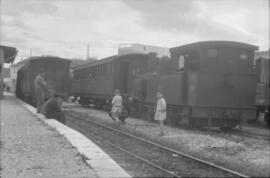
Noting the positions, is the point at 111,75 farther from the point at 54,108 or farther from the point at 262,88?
the point at 54,108

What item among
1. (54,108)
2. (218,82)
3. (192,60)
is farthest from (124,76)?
(54,108)

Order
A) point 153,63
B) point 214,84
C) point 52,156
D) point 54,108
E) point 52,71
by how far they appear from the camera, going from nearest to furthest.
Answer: point 52,156 → point 54,108 → point 214,84 → point 153,63 → point 52,71

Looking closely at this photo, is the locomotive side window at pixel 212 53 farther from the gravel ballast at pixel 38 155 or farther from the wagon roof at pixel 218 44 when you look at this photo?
the gravel ballast at pixel 38 155

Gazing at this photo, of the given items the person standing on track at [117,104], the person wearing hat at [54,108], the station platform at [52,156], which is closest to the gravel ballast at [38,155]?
the station platform at [52,156]

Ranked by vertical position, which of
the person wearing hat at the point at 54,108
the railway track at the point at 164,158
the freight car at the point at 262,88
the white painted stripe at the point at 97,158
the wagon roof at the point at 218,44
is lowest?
the railway track at the point at 164,158

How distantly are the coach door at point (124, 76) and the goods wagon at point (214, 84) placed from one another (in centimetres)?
729

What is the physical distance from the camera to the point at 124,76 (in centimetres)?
2400

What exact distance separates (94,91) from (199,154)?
17935 mm

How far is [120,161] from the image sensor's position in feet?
32.2

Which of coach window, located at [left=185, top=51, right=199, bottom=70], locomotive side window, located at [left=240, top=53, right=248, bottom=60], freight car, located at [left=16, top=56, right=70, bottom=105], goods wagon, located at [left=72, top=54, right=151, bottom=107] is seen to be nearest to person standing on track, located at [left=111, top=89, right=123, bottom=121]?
coach window, located at [left=185, top=51, right=199, bottom=70]

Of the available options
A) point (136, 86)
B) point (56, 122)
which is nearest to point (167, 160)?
point (56, 122)

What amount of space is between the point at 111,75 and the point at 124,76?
775mm

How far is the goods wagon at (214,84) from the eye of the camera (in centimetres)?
1544

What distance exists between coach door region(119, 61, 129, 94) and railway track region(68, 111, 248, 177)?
8898 millimetres
